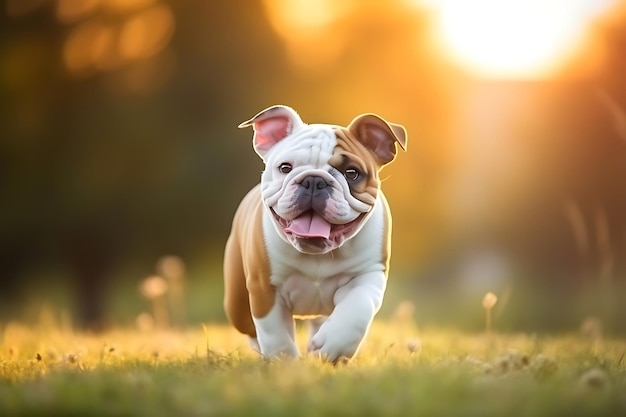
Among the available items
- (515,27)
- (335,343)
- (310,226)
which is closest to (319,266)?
(310,226)

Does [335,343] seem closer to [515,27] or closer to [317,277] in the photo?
[317,277]

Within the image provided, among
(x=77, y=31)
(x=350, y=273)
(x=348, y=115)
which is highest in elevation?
(x=77, y=31)

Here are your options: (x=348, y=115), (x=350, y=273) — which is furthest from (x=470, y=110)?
(x=350, y=273)

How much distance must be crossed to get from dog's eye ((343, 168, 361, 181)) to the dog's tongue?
0.20 metres

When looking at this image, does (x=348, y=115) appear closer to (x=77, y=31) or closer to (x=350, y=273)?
(x=77, y=31)

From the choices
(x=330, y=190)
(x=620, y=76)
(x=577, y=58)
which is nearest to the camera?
(x=330, y=190)

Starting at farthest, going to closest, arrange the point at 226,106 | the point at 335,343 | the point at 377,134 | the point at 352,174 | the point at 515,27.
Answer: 1. the point at 226,106
2. the point at 515,27
3. the point at 377,134
4. the point at 352,174
5. the point at 335,343

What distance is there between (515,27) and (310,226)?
12.6ft

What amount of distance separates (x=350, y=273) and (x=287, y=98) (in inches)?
151

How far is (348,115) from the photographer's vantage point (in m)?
7.26

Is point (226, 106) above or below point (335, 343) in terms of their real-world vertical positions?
above

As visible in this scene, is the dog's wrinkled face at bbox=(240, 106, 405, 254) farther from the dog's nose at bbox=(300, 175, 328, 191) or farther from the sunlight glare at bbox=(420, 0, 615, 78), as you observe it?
the sunlight glare at bbox=(420, 0, 615, 78)

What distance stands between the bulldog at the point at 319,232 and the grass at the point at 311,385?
16 cm

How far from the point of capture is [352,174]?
359cm
